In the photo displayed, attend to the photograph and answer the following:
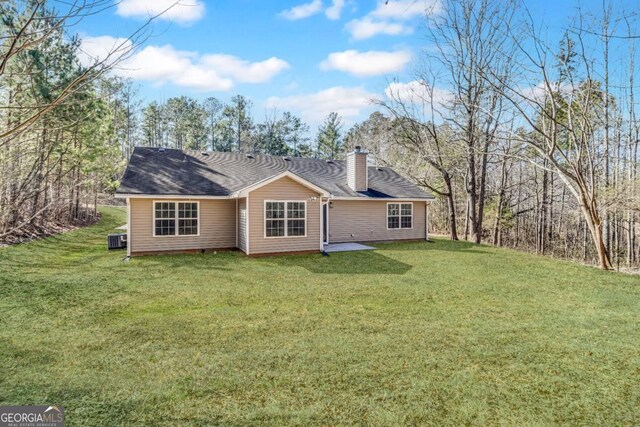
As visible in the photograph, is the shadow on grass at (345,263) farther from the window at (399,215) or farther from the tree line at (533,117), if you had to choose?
the tree line at (533,117)

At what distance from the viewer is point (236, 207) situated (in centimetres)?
1229

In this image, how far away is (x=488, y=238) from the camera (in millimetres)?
23438

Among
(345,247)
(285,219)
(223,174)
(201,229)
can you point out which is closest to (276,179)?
(285,219)

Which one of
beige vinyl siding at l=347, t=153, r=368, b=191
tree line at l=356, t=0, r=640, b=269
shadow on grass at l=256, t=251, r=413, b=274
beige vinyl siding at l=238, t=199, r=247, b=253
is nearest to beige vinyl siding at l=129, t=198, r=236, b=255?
beige vinyl siding at l=238, t=199, r=247, b=253

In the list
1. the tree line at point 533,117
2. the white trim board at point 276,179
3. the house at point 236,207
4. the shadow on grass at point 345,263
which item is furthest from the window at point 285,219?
the tree line at point 533,117

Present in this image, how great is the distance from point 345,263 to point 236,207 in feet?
15.0

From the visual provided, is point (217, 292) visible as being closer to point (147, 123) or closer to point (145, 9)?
point (145, 9)

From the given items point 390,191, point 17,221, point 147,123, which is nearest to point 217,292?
point 390,191

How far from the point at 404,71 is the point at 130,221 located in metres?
13.3

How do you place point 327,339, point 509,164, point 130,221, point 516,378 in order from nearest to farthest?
1. point 516,378
2. point 327,339
3. point 130,221
4. point 509,164

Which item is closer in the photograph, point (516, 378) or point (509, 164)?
point (516, 378)

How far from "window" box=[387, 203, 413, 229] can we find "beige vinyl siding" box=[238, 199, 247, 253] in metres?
6.56

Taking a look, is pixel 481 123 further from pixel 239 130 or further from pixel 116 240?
pixel 239 130

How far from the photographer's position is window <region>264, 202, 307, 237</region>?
11359 mm
